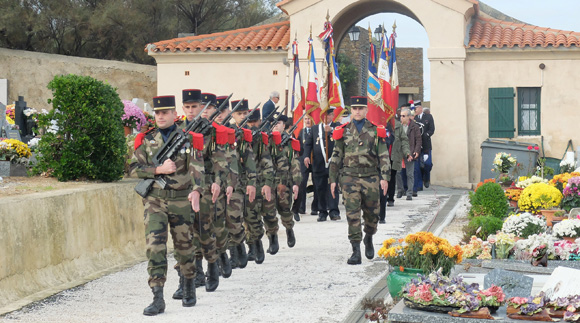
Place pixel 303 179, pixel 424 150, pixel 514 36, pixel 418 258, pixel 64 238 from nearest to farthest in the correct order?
pixel 418 258, pixel 64 238, pixel 303 179, pixel 424 150, pixel 514 36

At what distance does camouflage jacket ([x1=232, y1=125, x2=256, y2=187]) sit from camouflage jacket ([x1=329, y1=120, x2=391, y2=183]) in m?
1.25

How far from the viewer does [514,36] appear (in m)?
26.0

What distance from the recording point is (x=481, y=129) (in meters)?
26.0

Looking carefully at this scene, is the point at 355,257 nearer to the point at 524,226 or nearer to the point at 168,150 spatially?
the point at 524,226

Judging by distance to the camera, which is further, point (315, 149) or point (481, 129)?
point (481, 129)

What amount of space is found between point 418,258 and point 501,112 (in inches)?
716

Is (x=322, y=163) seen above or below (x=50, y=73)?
below

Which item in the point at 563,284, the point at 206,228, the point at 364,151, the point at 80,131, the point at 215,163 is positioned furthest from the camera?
the point at 80,131

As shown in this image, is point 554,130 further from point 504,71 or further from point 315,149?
point 315,149

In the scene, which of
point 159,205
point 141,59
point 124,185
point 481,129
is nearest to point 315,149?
point 124,185

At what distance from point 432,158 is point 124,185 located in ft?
48.9

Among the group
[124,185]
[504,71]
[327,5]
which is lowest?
[124,185]

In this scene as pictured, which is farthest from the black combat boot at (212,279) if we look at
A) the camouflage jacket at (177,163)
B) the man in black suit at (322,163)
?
the man in black suit at (322,163)

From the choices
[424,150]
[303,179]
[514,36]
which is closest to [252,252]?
[303,179]
